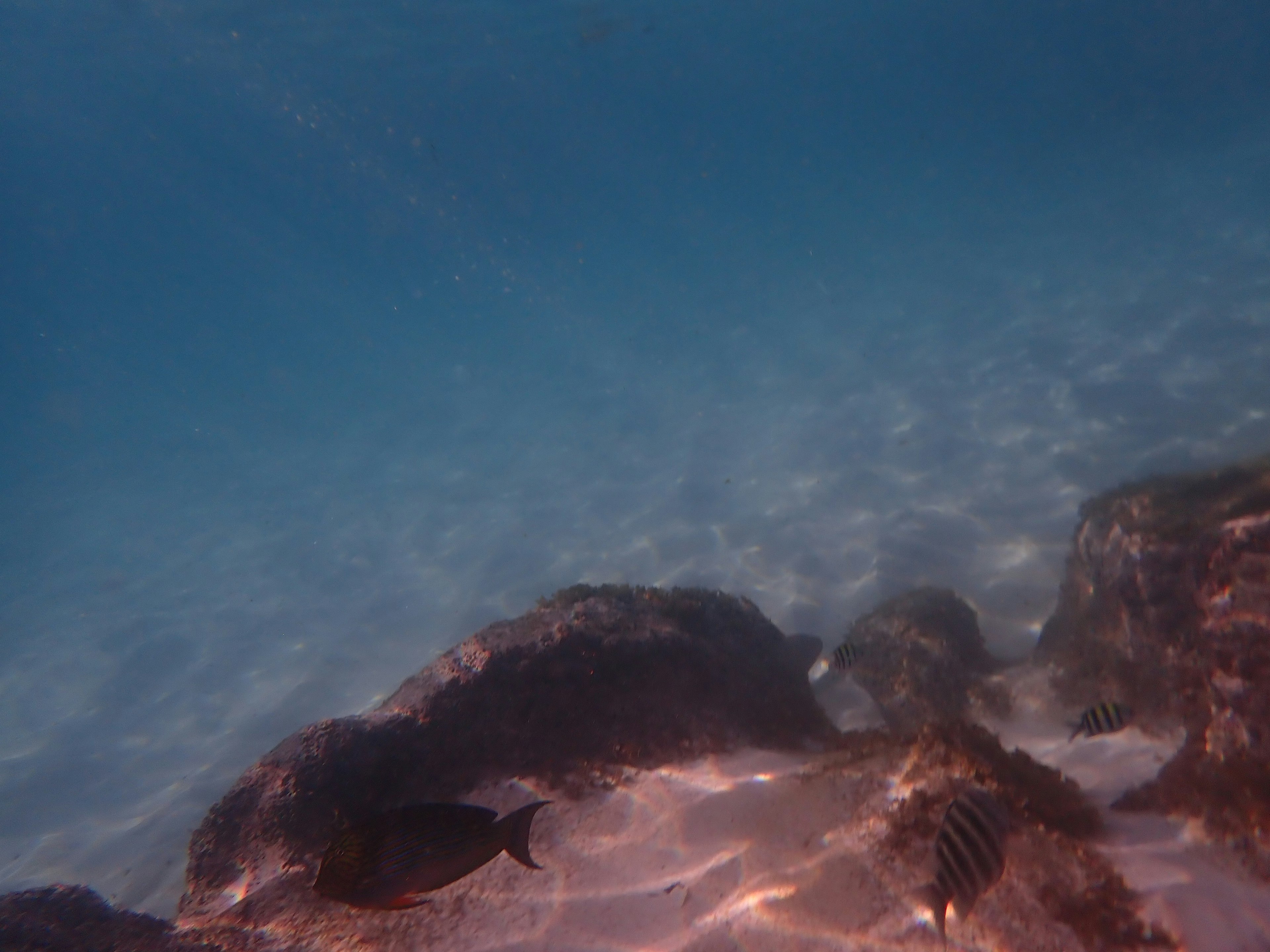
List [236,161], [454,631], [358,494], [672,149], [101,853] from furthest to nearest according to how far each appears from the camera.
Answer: [672,149], [236,161], [358,494], [454,631], [101,853]

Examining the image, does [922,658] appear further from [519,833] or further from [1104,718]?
[519,833]

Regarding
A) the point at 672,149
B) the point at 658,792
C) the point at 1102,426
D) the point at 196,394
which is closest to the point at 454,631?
the point at 658,792

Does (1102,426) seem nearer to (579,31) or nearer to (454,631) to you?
(454,631)

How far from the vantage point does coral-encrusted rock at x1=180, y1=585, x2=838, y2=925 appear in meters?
2.77

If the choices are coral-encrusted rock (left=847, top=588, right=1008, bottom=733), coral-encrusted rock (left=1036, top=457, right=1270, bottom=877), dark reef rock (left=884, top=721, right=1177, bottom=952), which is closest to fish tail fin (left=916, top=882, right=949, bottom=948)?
dark reef rock (left=884, top=721, right=1177, bottom=952)

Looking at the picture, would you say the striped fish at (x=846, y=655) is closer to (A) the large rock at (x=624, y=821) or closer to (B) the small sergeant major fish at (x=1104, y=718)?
(A) the large rock at (x=624, y=821)

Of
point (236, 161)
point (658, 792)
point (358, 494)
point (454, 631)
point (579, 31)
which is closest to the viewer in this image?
point (658, 792)

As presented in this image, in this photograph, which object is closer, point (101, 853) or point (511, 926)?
point (511, 926)

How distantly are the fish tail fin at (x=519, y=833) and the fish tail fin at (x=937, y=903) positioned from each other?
112 centimetres

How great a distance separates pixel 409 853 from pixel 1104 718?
131 inches

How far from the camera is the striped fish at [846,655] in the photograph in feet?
14.5

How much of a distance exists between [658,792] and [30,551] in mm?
35823

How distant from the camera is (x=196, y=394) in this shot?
257ft

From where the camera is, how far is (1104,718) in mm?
3053
